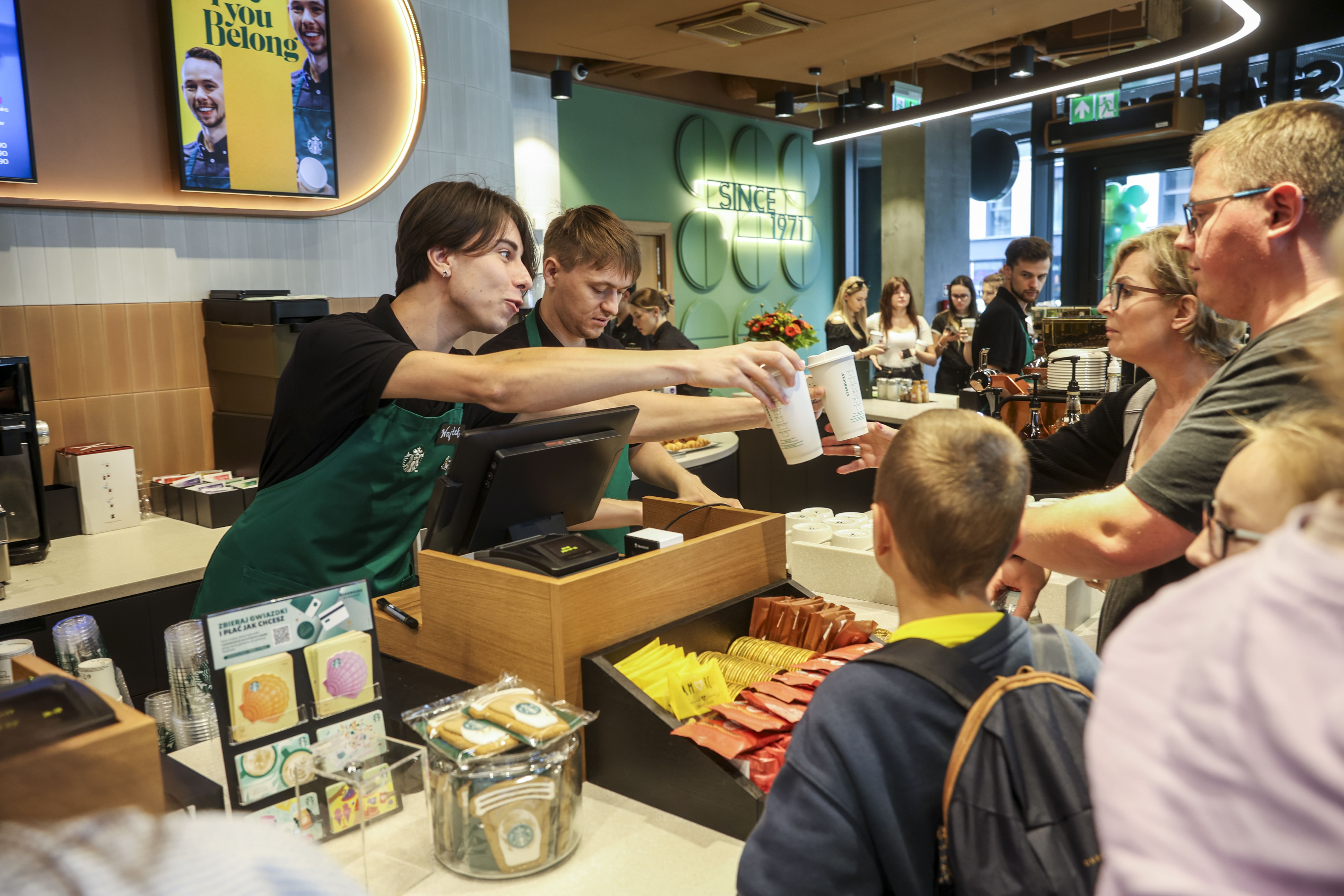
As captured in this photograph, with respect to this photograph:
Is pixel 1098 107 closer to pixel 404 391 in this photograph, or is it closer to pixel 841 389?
pixel 841 389

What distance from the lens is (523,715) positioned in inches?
50.4

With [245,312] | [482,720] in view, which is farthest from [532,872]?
[245,312]

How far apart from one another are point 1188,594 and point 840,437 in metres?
1.40

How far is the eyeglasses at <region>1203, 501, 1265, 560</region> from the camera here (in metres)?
0.72

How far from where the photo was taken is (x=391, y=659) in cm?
178

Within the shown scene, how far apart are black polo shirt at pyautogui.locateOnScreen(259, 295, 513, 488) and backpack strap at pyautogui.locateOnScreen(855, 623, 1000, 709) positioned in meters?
1.19

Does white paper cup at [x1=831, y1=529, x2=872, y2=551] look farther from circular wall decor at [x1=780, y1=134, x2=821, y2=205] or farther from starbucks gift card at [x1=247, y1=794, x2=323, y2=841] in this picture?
circular wall decor at [x1=780, y1=134, x2=821, y2=205]

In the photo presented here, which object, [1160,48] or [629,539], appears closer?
[629,539]

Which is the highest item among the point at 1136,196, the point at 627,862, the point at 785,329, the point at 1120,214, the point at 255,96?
the point at 1136,196

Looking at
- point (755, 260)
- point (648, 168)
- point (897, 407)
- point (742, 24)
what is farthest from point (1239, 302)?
point (755, 260)

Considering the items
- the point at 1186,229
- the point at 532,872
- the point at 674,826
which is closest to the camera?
the point at 532,872

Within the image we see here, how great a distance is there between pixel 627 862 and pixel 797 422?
0.82 metres

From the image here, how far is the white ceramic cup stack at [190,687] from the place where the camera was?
1600 millimetres

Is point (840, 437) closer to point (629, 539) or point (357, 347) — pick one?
point (629, 539)
